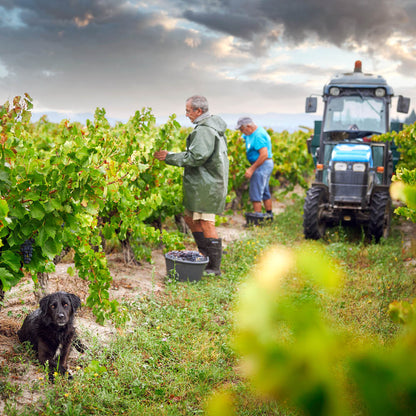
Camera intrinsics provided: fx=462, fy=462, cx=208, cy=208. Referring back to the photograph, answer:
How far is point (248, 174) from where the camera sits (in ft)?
27.6

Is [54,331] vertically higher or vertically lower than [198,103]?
lower

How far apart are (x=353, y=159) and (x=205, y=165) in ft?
10.0

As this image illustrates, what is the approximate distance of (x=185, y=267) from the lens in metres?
5.15

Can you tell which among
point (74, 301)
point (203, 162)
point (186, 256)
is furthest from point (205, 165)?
point (74, 301)

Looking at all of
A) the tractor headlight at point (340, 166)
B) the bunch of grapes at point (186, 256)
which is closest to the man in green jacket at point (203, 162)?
the bunch of grapes at point (186, 256)

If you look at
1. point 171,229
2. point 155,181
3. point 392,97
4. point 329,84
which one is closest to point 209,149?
point 155,181

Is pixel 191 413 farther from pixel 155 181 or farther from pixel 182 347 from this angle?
pixel 155 181

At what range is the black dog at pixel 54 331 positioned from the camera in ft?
10.2

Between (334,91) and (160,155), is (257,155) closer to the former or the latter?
(334,91)

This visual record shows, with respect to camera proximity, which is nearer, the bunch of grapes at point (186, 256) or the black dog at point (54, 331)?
the black dog at point (54, 331)

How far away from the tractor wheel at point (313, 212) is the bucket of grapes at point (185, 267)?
2.43 m

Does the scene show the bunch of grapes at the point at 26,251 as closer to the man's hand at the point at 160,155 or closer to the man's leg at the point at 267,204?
the man's hand at the point at 160,155

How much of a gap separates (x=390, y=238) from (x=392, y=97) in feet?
8.00

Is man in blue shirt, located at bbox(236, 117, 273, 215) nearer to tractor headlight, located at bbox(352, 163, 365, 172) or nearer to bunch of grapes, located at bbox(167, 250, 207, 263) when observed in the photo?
tractor headlight, located at bbox(352, 163, 365, 172)
